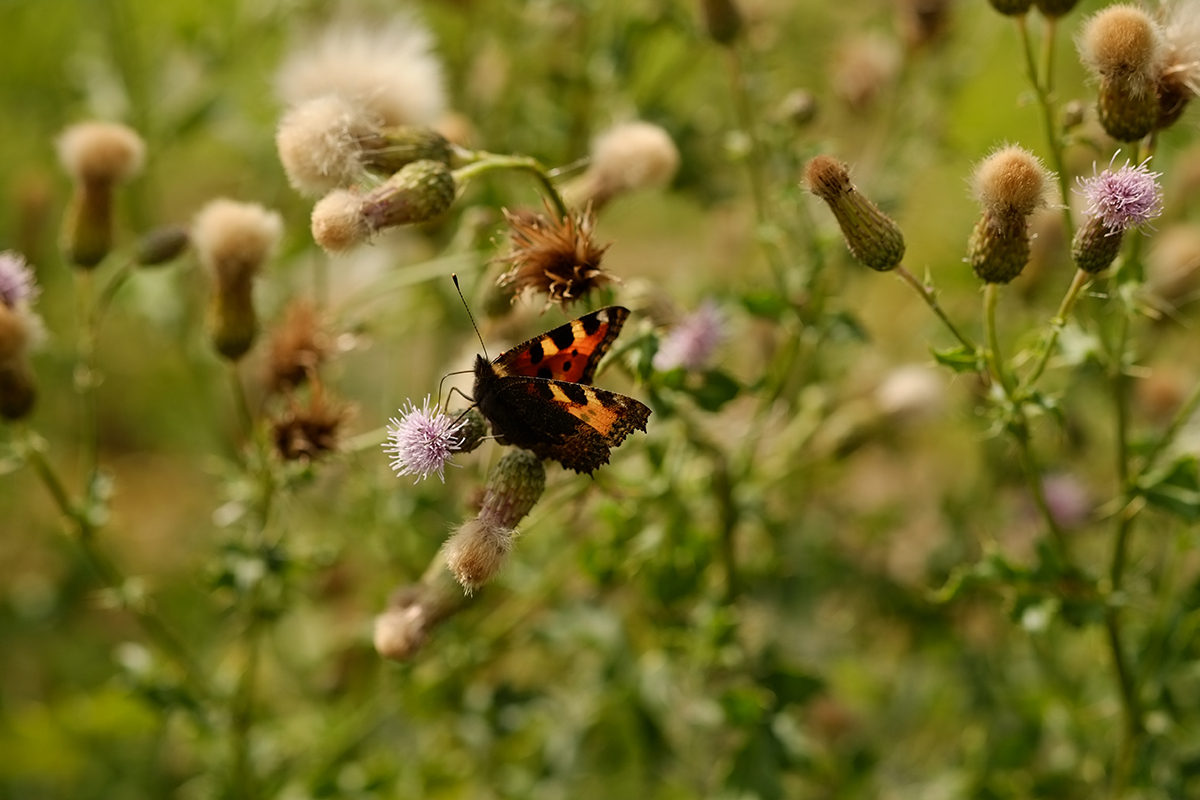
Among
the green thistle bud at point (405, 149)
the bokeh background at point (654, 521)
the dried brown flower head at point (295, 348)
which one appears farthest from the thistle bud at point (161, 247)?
the green thistle bud at point (405, 149)

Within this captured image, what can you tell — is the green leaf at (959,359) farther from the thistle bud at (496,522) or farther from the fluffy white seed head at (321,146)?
the fluffy white seed head at (321,146)

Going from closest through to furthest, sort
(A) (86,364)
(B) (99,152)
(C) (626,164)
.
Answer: (C) (626,164)
(A) (86,364)
(B) (99,152)

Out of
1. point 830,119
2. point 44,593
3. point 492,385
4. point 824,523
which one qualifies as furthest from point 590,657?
point 830,119

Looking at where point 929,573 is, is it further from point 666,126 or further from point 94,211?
point 94,211

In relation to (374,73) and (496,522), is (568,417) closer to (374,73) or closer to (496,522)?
(496,522)

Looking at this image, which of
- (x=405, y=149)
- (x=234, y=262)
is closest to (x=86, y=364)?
(x=234, y=262)
